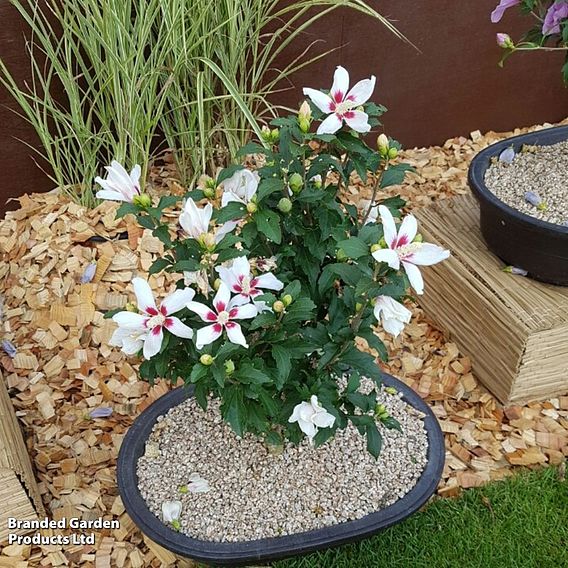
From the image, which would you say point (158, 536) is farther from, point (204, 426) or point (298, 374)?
point (298, 374)

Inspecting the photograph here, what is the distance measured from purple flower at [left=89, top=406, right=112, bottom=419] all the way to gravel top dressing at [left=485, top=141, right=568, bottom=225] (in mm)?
1257

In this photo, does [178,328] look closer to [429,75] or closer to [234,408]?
[234,408]

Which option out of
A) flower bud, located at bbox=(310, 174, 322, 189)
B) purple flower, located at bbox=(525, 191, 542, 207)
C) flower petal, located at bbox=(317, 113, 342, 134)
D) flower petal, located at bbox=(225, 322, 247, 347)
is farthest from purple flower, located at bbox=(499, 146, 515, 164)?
flower petal, located at bbox=(225, 322, 247, 347)

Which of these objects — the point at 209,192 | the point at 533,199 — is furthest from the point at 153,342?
the point at 533,199

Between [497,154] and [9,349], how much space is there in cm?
158

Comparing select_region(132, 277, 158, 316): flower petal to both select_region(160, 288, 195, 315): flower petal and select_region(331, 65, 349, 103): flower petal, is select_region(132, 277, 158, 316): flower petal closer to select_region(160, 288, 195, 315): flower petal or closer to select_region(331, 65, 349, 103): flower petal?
select_region(160, 288, 195, 315): flower petal

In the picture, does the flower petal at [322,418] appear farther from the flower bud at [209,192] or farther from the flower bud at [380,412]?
the flower bud at [209,192]

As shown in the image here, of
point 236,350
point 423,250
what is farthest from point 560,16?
point 236,350

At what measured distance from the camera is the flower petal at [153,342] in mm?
1134

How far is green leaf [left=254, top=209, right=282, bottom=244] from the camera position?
116 cm

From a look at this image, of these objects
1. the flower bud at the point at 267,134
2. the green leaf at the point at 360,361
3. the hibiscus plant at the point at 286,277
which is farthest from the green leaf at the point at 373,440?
the flower bud at the point at 267,134

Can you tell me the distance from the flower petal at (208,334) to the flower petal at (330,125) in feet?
1.17

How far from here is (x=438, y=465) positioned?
64.4 inches

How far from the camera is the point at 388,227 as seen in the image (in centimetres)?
106
